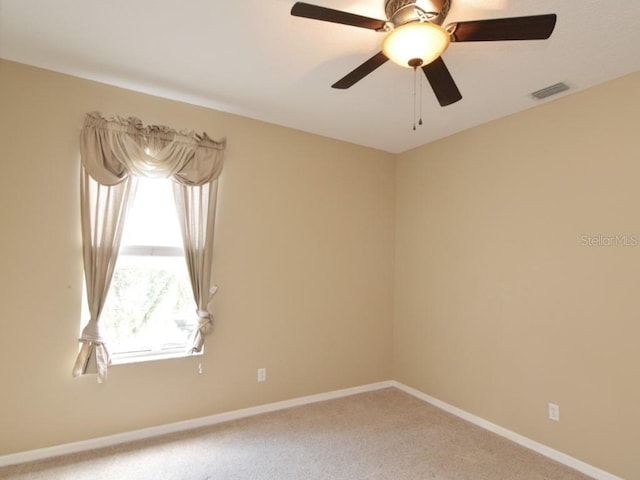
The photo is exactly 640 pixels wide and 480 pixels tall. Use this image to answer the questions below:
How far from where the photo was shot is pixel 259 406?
3207 millimetres

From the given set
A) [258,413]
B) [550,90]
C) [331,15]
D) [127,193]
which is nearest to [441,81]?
[331,15]

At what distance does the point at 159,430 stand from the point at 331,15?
3037mm

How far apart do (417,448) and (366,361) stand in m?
1.23

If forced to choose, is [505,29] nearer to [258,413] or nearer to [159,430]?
[258,413]

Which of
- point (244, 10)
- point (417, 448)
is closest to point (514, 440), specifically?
point (417, 448)

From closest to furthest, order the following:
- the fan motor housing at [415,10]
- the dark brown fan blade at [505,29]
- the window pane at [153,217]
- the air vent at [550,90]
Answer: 1. the dark brown fan blade at [505,29]
2. the fan motor housing at [415,10]
3. the air vent at [550,90]
4. the window pane at [153,217]

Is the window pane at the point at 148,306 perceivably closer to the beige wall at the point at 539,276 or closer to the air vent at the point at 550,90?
the beige wall at the point at 539,276

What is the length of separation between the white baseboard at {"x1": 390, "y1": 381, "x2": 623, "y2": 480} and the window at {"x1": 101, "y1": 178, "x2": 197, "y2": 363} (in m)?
2.43

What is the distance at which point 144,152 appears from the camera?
2723 mm

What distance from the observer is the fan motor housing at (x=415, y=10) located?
5.14 ft

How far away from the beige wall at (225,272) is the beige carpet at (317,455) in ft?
0.74

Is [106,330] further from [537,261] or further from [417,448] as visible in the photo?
[537,261]

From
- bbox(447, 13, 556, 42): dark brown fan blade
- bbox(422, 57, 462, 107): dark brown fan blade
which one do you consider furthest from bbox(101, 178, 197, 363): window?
bbox(447, 13, 556, 42): dark brown fan blade

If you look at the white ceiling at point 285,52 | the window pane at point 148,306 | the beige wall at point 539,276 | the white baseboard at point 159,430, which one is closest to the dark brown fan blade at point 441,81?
the white ceiling at point 285,52
